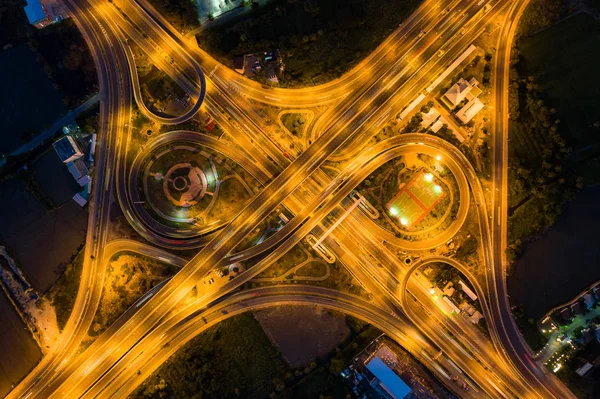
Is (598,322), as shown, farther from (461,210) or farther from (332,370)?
(332,370)

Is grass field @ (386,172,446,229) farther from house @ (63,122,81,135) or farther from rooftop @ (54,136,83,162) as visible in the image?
house @ (63,122,81,135)

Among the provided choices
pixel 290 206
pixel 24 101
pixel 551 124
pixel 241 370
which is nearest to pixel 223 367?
pixel 241 370

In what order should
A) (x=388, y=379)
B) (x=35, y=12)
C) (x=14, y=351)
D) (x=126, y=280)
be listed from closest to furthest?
(x=388, y=379) < (x=14, y=351) < (x=126, y=280) < (x=35, y=12)

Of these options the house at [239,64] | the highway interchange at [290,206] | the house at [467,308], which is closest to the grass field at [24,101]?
the highway interchange at [290,206]

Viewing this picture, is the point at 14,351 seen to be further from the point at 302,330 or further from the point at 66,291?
the point at 302,330

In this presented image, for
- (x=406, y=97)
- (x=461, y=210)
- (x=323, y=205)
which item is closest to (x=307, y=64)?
(x=406, y=97)

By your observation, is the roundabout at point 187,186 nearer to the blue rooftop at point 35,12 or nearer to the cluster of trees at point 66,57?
the cluster of trees at point 66,57
